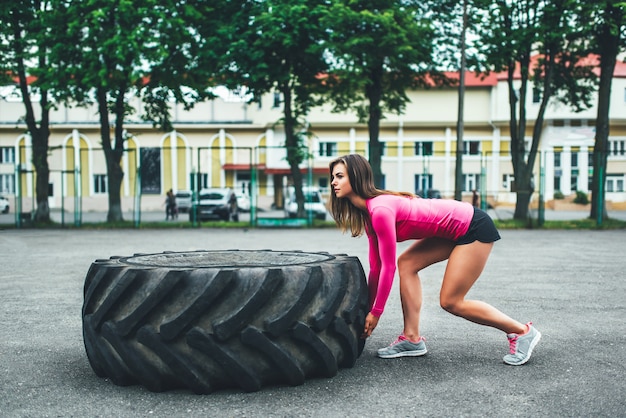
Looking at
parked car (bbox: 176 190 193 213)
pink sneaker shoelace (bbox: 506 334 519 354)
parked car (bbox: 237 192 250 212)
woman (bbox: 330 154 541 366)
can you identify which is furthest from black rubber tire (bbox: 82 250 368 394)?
parked car (bbox: 176 190 193 213)

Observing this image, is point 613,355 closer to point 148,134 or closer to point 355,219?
point 355,219

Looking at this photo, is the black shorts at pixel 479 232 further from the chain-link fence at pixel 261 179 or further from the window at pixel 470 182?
the window at pixel 470 182

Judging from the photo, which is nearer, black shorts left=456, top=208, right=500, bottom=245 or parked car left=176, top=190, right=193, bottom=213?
black shorts left=456, top=208, right=500, bottom=245

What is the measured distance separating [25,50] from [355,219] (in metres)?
24.1

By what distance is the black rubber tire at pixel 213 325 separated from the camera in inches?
150

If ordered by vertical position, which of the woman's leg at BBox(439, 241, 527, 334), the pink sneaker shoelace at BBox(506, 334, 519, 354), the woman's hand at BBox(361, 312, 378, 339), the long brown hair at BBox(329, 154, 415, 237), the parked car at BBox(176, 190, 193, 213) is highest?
the long brown hair at BBox(329, 154, 415, 237)

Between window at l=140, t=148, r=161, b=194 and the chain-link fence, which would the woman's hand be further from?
window at l=140, t=148, r=161, b=194

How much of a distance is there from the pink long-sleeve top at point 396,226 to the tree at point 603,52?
778 inches

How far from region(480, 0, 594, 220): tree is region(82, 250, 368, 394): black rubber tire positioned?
21337 mm

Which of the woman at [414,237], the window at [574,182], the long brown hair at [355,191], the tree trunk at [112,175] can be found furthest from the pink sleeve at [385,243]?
the window at [574,182]

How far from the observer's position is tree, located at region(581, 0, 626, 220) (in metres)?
23.2

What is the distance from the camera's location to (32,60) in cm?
2544

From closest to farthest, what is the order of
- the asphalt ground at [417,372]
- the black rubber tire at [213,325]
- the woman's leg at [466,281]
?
the asphalt ground at [417,372], the black rubber tire at [213,325], the woman's leg at [466,281]

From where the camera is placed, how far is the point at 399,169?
27.0 metres
